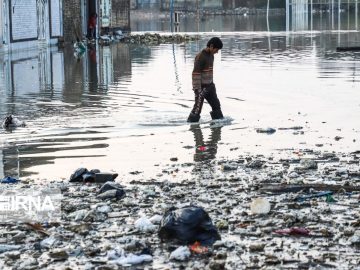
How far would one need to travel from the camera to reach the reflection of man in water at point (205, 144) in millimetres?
13133

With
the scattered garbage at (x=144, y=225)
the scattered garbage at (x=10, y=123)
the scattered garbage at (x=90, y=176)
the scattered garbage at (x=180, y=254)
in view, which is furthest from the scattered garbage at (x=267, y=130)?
the scattered garbage at (x=180, y=254)

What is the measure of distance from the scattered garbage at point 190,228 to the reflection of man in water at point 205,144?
460 centimetres

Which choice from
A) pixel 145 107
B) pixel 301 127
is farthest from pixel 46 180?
pixel 145 107

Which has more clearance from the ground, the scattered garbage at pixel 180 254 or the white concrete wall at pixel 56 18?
the white concrete wall at pixel 56 18

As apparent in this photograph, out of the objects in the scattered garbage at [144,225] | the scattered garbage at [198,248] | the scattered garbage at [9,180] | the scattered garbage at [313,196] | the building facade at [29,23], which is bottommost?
the scattered garbage at [198,248]

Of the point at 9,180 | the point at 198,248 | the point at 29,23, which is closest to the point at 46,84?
the point at 9,180

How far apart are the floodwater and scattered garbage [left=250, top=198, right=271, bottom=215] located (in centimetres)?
256

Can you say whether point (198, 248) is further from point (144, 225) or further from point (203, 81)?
point (203, 81)

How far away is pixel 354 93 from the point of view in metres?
21.3

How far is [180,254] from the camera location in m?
7.75

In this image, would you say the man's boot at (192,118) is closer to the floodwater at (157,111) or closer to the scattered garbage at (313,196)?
the floodwater at (157,111)

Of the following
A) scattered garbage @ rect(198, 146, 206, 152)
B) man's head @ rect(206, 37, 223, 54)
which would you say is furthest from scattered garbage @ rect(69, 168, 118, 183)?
man's head @ rect(206, 37, 223, 54)

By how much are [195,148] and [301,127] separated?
2834 millimetres

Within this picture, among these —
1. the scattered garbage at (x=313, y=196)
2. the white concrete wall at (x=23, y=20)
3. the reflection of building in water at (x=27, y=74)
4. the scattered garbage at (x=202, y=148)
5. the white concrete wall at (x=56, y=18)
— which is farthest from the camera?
the white concrete wall at (x=56, y=18)
